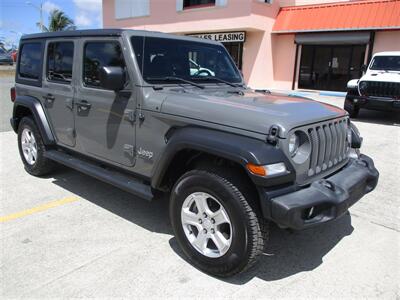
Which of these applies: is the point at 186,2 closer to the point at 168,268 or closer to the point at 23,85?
the point at 23,85

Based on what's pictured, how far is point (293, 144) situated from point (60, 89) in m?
3.00

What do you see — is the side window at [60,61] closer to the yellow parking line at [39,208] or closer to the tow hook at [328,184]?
the yellow parking line at [39,208]

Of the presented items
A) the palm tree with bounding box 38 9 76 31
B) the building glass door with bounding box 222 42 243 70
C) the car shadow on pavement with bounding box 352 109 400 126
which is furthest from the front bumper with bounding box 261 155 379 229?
the palm tree with bounding box 38 9 76 31

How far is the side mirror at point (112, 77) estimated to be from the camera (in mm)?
3322

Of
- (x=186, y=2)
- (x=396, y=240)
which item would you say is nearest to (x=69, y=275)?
(x=396, y=240)

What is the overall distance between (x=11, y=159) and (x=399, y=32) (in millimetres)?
16909

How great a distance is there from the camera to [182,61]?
13.1 ft

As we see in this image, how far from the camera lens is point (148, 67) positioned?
3.61 metres

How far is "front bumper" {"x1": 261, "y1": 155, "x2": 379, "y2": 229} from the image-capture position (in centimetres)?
257

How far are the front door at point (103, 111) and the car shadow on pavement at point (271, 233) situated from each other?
2.24ft

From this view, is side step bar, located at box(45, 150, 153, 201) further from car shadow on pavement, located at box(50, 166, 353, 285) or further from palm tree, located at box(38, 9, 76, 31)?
palm tree, located at box(38, 9, 76, 31)

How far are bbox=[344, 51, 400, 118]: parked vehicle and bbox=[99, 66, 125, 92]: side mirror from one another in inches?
364

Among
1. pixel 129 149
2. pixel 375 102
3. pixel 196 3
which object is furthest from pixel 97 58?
pixel 196 3

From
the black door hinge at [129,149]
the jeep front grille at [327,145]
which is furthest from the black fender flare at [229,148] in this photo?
the black door hinge at [129,149]
